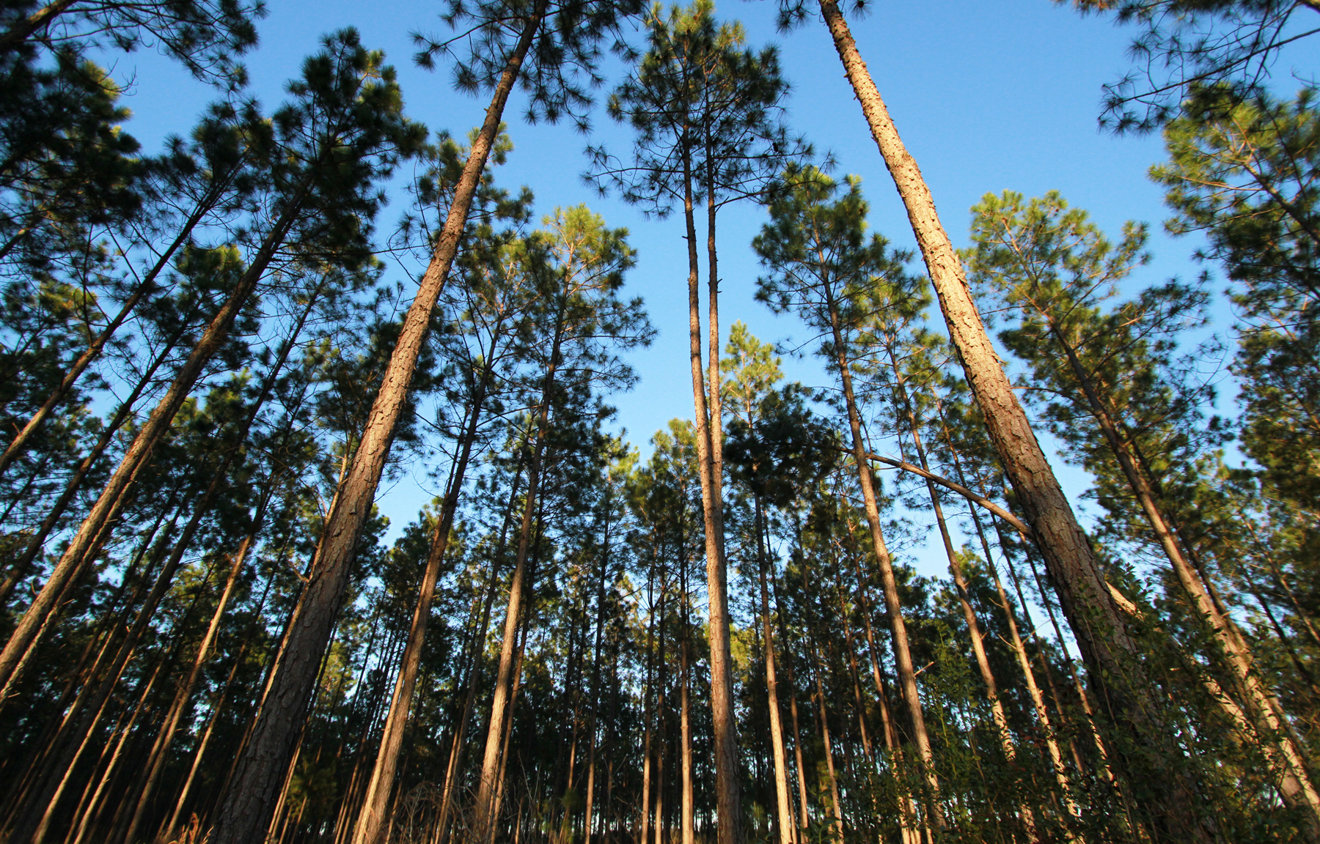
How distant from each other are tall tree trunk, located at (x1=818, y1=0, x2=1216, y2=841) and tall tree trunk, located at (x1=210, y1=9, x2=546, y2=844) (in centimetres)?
396

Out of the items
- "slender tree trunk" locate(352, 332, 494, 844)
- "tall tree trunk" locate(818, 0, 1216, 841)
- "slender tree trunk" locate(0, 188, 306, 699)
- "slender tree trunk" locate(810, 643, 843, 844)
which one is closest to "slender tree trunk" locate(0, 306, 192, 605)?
"slender tree trunk" locate(0, 188, 306, 699)

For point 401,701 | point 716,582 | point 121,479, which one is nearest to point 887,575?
point 716,582

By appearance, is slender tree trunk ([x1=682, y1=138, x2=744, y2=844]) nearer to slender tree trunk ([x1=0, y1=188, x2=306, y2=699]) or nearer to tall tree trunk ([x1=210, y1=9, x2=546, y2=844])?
tall tree trunk ([x1=210, y1=9, x2=546, y2=844])

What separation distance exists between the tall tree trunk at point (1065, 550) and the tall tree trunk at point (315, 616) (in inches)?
156

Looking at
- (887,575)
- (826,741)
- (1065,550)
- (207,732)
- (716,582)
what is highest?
(887,575)

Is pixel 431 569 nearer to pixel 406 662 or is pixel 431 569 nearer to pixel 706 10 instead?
pixel 406 662

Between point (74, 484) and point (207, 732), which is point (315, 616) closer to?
point (74, 484)

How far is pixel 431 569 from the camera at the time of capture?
7355 millimetres

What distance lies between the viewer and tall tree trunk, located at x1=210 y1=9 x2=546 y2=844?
2633 millimetres

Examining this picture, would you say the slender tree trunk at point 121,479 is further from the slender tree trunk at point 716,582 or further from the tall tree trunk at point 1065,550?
the tall tree trunk at point 1065,550

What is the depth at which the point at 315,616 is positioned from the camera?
119 inches

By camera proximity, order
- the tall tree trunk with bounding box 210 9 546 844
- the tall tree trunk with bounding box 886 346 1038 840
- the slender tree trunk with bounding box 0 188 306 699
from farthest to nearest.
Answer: the tall tree trunk with bounding box 886 346 1038 840
the slender tree trunk with bounding box 0 188 306 699
the tall tree trunk with bounding box 210 9 546 844

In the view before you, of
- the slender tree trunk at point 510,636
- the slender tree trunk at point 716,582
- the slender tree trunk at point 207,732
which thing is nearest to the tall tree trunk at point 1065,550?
the slender tree trunk at point 716,582

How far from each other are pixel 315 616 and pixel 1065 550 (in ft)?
13.8
